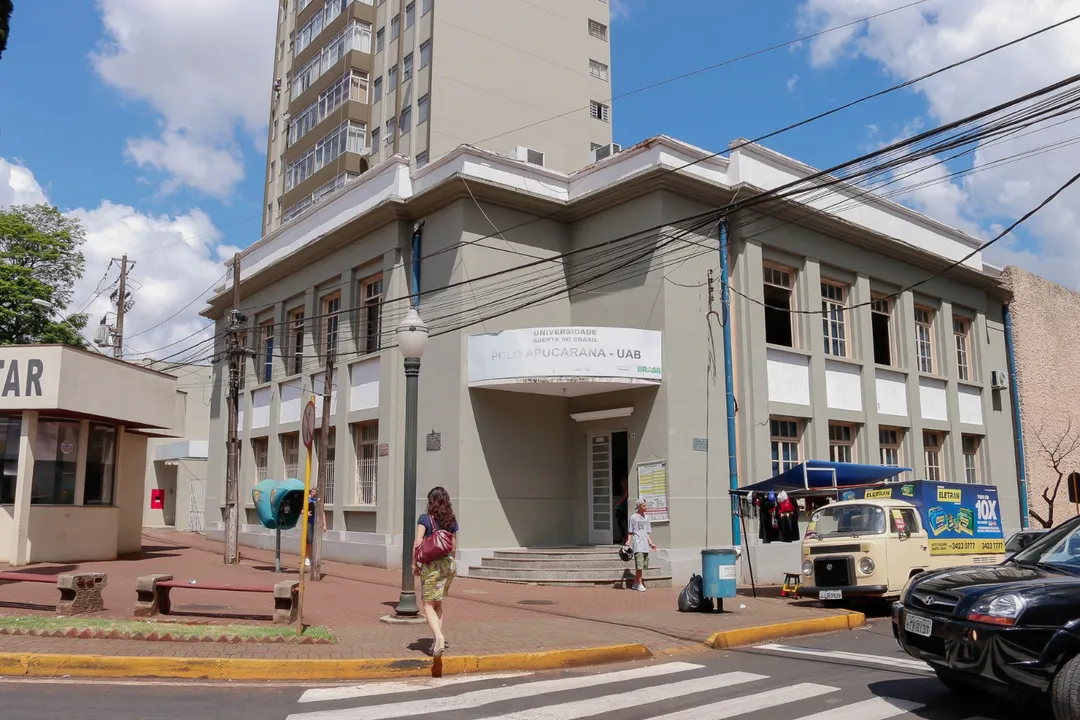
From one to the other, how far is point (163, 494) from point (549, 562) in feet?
90.6

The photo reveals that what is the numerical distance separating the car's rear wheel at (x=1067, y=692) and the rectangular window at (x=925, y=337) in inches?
791

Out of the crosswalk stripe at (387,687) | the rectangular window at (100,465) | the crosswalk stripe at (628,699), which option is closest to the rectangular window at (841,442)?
the crosswalk stripe at (628,699)

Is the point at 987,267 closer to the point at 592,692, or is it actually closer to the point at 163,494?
the point at 592,692

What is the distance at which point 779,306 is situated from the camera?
843 inches

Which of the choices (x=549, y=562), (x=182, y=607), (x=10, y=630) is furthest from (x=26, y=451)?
(x=549, y=562)

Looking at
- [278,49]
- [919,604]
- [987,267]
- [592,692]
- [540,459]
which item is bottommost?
[592,692]

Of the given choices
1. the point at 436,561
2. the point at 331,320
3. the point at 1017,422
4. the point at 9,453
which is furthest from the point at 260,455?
the point at 1017,422

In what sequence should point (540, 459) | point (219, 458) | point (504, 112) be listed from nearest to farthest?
point (540, 459)
point (219, 458)
point (504, 112)

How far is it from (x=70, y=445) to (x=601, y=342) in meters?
11.6

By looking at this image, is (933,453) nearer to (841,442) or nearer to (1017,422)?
(1017,422)

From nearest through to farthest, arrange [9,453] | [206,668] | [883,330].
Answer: [206,668] < [9,453] < [883,330]

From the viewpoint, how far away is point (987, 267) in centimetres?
2752

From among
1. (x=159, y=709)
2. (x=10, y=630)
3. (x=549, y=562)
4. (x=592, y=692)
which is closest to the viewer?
(x=159, y=709)

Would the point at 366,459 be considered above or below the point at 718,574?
above
